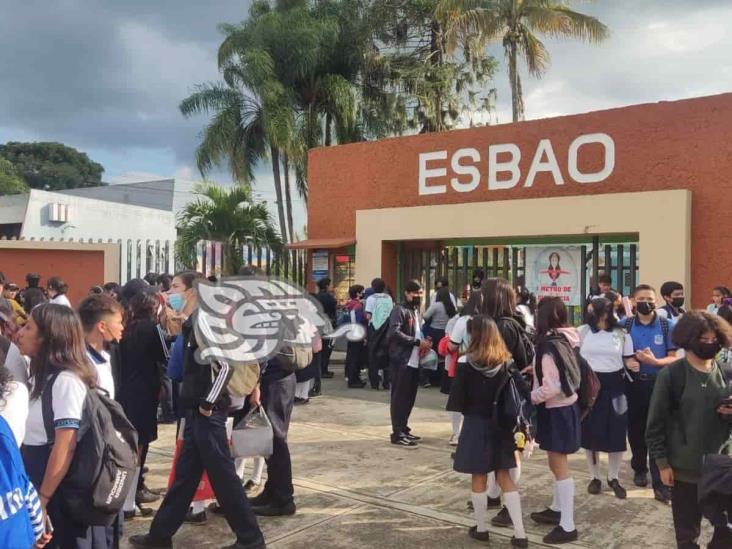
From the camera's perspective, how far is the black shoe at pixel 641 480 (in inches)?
215

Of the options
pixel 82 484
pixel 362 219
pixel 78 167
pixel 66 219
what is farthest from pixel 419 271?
pixel 78 167

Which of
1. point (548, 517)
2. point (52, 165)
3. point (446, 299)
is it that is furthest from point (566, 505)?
point (52, 165)

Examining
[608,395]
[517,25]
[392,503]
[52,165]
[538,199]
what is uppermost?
[52,165]

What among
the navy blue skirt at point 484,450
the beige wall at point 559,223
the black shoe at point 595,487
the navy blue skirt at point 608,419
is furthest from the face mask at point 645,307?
the beige wall at point 559,223

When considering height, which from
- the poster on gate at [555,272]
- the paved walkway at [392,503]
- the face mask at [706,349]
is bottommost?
the paved walkway at [392,503]

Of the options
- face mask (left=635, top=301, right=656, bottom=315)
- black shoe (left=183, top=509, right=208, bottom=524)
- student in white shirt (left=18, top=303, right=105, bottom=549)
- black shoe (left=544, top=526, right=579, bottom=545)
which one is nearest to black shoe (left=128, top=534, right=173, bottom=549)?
black shoe (left=183, top=509, right=208, bottom=524)

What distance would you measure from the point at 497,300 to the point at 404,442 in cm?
248

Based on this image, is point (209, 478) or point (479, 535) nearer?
point (209, 478)

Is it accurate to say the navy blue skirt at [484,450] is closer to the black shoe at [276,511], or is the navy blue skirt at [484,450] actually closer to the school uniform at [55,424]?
the black shoe at [276,511]

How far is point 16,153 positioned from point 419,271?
265ft

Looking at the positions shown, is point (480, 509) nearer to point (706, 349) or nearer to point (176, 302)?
point (706, 349)

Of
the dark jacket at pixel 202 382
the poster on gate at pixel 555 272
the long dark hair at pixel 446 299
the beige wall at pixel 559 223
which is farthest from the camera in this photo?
the poster on gate at pixel 555 272

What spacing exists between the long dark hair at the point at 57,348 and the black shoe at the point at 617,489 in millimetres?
4070

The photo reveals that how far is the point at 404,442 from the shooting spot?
6703 mm
